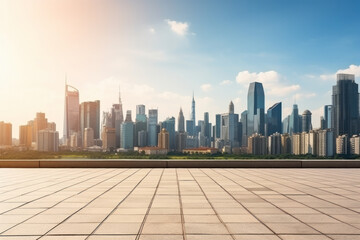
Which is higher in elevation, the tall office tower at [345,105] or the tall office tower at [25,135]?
the tall office tower at [345,105]

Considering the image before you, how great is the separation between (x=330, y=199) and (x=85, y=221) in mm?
7297

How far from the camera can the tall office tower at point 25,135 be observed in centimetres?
18575

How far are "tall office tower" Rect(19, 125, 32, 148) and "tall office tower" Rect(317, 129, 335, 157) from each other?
13508 centimetres

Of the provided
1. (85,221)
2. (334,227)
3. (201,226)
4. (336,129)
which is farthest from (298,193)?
(336,129)

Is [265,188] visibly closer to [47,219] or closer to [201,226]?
[201,226]

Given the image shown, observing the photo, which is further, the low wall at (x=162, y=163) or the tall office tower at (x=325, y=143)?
the tall office tower at (x=325, y=143)

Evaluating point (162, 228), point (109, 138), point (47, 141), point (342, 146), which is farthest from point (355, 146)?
point (162, 228)

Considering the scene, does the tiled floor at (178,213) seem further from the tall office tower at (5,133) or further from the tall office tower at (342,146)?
the tall office tower at (5,133)

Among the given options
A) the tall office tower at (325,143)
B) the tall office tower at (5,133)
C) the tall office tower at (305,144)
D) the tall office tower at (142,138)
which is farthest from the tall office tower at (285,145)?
the tall office tower at (5,133)

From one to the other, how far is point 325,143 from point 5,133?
447 feet

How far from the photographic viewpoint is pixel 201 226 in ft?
24.8

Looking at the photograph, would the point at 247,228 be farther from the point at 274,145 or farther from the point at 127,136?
the point at 127,136

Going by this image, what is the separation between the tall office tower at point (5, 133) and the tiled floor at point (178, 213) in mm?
170060

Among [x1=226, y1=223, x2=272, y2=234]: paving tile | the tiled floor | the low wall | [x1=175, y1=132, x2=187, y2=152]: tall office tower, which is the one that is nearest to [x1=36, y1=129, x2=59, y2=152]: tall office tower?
[x1=175, y1=132, x2=187, y2=152]: tall office tower
